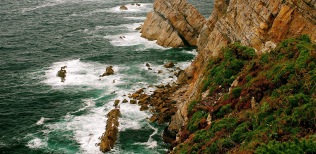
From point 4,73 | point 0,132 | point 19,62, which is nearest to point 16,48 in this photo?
point 19,62

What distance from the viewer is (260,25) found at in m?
46.8

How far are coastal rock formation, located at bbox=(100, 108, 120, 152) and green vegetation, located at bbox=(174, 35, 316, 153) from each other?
44.5 feet

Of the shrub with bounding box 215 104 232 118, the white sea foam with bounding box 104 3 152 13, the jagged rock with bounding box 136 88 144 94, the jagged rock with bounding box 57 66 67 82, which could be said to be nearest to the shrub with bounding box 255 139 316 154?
the shrub with bounding box 215 104 232 118

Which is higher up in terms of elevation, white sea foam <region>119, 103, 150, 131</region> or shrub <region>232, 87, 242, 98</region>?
shrub <region>232, 87, 242, 98</region>

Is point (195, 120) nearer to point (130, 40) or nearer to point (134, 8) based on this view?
point (130, 40)

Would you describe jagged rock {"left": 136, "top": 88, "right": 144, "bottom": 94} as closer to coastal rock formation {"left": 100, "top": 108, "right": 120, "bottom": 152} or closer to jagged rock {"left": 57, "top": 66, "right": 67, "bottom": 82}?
coastal rock formation {"left": 100, "top": 108, "right": 120, "bottom": 152}

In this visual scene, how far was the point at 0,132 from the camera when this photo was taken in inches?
2037

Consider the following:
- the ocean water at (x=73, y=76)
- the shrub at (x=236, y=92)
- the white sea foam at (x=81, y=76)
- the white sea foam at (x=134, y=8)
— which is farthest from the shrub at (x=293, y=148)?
the white sea foam at (x=134, y=8)

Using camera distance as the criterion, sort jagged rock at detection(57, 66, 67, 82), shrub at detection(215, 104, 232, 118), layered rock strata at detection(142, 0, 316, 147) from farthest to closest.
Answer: jagged rock at detection(57, 66, 67, 82), layered rock strata at detection(142, 0, 316, 147), shrub at detection(215, 104, 232, 118)

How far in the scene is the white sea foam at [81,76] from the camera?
224 ft

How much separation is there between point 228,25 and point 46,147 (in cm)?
3325

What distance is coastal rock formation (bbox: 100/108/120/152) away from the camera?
151 ft

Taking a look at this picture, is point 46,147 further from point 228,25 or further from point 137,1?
point 137,1

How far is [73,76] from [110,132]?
27.2m
